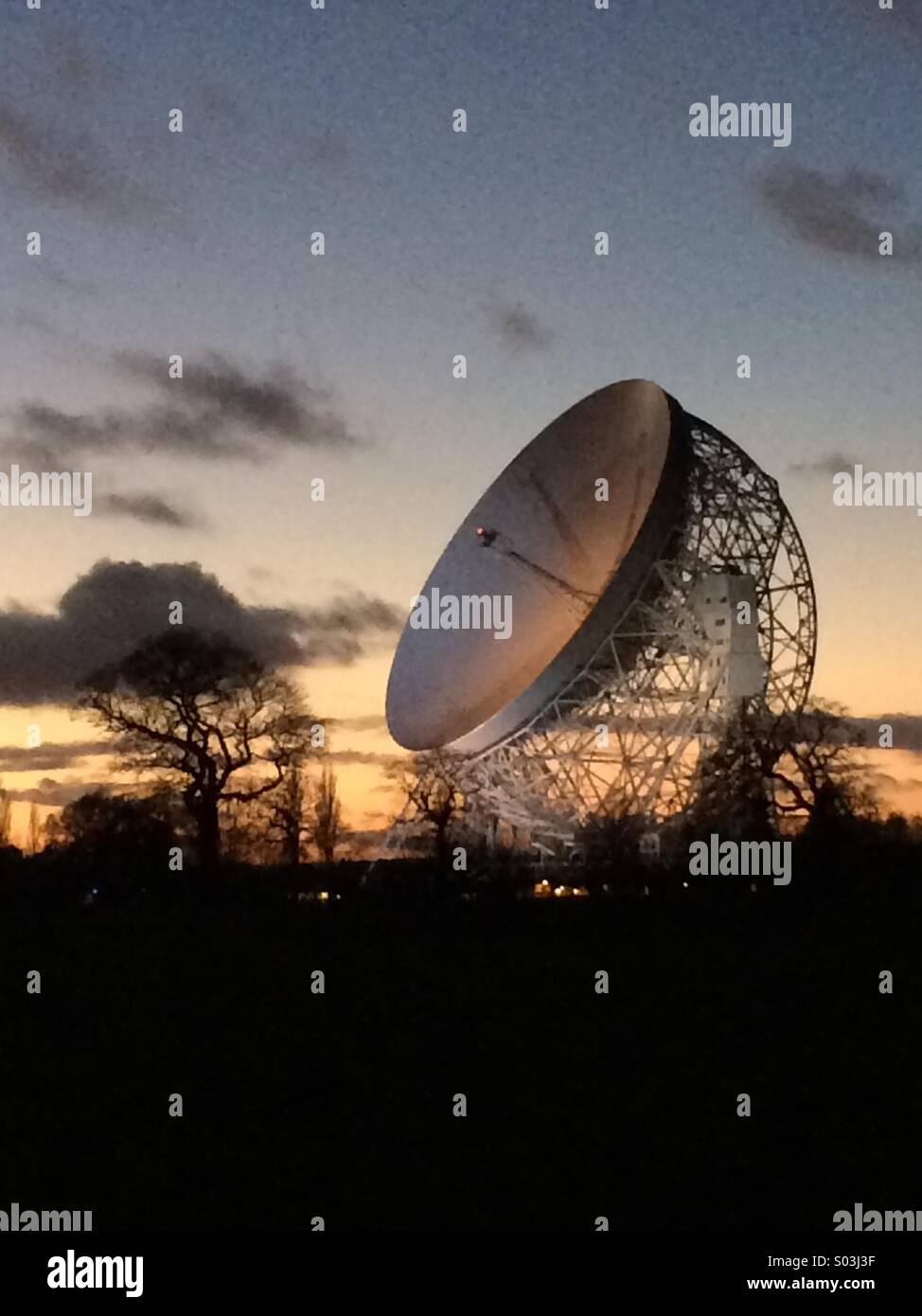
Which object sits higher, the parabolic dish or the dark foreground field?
the parabolic dish

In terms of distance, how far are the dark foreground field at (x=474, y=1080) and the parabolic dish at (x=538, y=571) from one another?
1006 centimetres

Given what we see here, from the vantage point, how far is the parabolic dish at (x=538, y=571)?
128 ft

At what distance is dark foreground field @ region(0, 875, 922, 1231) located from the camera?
16.1 meters

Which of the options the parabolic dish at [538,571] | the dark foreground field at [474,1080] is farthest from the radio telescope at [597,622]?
the dark foreground field at [474,1080]

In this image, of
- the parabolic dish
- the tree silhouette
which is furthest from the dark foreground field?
the tree silhouette

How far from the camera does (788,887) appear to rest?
122 feet

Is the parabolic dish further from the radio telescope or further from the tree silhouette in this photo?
the tree silhouette

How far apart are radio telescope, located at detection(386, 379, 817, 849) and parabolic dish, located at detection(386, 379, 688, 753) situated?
0.04m

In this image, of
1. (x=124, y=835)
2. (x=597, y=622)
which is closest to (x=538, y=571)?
(x=597, y=622)

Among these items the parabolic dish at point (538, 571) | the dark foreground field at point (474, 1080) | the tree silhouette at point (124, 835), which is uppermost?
the parabolic dish at point (538, 571)

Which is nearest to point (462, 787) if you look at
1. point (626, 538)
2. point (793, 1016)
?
point (626, 538)

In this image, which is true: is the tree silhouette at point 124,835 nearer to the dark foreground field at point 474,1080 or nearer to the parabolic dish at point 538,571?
the parabolic dish at point 538,571
